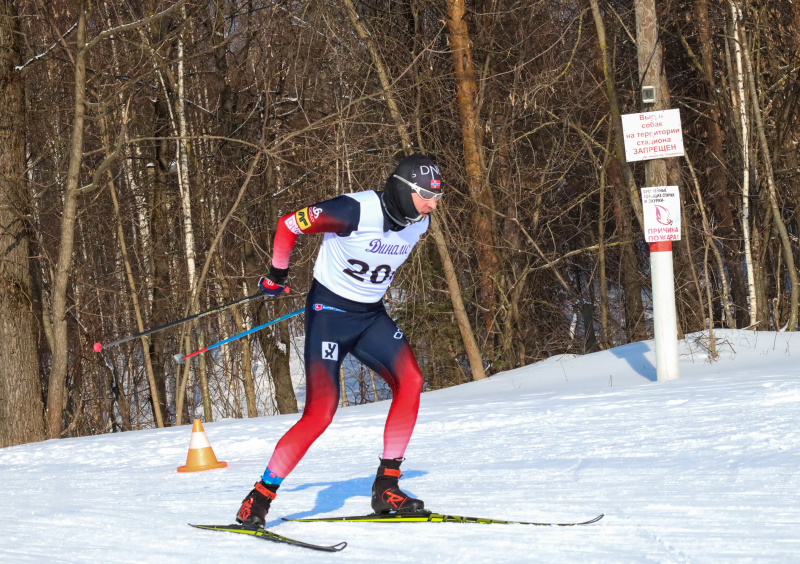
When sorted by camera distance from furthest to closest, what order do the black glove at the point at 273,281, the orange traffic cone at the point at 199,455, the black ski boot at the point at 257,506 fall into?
1. the orange traffic cone at the point at 199,455
2. the black glove at the point at 273,281
3. the black ski boot at the point at 257,506

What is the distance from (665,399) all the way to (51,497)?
14.9 feet

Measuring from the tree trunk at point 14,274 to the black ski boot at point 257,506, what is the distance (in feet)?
22.9

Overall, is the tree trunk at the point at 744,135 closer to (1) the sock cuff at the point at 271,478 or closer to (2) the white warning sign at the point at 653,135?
(2) the white warning sign at the point at 653,135

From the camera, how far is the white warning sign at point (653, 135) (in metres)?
8.08

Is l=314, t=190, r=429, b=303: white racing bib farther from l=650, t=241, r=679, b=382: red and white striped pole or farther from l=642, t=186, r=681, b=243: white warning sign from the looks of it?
l=650, t=241, r=679, b=382: red and white striped pole

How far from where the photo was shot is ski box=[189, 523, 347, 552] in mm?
3658

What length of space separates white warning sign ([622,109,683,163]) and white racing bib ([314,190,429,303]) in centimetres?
443

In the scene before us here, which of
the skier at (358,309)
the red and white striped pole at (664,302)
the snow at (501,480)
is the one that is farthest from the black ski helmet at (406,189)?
the red and white striped pole at (664,302)

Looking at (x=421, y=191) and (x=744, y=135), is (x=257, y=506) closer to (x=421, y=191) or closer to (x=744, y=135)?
(x=421, y=191)

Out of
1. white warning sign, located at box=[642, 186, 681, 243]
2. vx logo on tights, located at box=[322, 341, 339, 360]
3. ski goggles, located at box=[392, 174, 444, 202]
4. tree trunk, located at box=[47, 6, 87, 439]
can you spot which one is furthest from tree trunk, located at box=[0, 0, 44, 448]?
ski goggles, located at box=[392, 174, 444, 202]

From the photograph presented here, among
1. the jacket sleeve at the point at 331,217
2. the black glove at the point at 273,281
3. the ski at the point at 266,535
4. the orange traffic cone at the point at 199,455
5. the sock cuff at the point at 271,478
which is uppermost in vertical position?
the jacket sleeve at the point at 331,217

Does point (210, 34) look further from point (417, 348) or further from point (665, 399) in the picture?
point (665, 399)

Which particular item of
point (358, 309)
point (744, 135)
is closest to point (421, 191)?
point (358, 309)

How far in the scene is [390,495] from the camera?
420 centimetres
